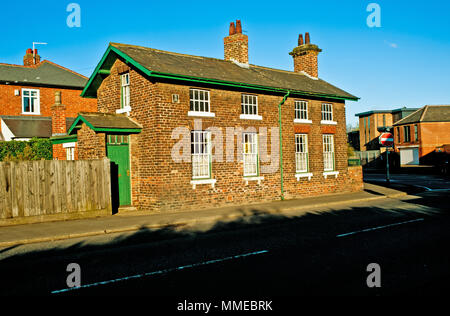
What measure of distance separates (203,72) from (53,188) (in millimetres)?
7996

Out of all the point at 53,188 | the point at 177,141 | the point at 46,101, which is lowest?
the point at 53,188

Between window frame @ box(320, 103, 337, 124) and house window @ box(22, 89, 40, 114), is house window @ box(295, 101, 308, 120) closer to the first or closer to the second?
window frame @ box(320, 103, 337, 124)

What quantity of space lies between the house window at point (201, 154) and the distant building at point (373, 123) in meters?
55.8

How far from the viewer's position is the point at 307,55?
1042 inches

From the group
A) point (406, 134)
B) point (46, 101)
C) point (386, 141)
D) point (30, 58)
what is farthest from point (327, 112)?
point (406, 134)

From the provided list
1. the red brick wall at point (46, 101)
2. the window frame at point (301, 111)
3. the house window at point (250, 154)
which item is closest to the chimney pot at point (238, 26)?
the window frame at point (301, 111)

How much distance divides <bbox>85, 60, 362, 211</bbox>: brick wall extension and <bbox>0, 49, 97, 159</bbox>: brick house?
1431cm

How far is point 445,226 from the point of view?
11547 mm

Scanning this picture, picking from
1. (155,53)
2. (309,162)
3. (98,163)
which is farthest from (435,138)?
(98,163)

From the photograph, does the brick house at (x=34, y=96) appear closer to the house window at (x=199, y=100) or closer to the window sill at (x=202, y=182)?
the house window at (x=199, y=100)

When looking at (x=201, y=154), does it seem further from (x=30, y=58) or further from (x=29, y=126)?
(x=30, y=58)

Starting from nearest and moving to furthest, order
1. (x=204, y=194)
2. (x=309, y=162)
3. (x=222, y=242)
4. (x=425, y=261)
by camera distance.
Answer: (x=425, y=261) < (x=222, y=242) < (x=204, y=194) < (x=309, y=162)

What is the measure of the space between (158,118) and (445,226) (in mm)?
10359

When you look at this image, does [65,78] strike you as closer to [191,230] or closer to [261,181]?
[261,181]
